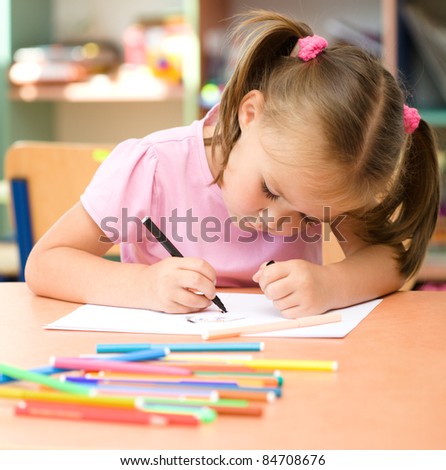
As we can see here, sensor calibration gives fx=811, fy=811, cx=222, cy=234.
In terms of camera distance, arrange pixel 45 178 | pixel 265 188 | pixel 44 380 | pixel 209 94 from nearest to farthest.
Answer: pixel 44 380 < pixel 265 188 < pixel 45 178 < pixel 209 94

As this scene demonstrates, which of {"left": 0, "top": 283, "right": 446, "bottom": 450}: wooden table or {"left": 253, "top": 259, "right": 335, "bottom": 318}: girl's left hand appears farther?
{"left": 253, "top": 259, "right": 335, "bottom": 318}: girl's left hand

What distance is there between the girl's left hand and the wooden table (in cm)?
6

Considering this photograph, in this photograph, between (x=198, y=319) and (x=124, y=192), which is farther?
(x=124, y=192)

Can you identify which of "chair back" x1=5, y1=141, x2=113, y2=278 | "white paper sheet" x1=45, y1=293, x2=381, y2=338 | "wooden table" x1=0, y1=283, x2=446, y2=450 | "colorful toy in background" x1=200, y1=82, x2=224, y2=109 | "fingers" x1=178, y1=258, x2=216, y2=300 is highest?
"wooden table" x1=0, y1=283, x2=446, y2=450

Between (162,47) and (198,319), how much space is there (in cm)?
198

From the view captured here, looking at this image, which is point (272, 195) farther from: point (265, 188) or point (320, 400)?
point (320, 400)

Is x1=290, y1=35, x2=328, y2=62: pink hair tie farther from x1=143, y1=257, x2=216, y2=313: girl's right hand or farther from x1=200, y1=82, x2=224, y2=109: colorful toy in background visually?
x1=200, y1=82, x2=224, y2=109: colorful toy in background

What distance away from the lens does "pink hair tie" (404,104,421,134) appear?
3.24 ft

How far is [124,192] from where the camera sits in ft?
3.56

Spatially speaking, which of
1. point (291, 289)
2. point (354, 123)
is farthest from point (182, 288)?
point (354, 123)

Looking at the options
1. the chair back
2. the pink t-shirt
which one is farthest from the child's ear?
the chair back

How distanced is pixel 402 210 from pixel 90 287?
45cm

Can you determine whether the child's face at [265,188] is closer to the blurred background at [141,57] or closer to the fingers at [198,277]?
the fingers at [198,277]

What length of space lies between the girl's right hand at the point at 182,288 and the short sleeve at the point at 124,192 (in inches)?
8.2
